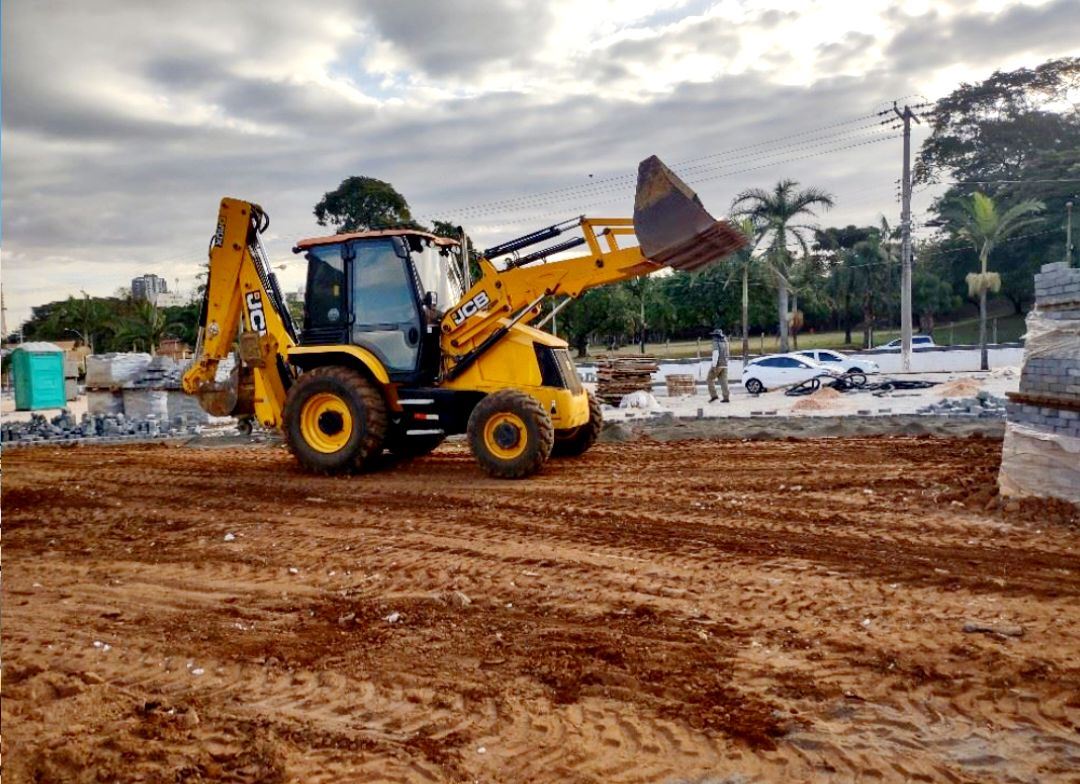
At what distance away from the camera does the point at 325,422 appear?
10.6 metres

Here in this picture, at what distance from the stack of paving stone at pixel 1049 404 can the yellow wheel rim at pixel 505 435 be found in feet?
16.2

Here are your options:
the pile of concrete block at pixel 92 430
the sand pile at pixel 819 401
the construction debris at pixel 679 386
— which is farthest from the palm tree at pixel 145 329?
the sand pile at pixel 819 401

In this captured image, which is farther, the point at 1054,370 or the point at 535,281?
the point at 535,281

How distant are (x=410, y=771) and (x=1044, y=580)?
4485 mm

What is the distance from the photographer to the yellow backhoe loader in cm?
989

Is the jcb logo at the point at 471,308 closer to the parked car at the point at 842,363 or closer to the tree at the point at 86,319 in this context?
the parked car at the point at 842,363

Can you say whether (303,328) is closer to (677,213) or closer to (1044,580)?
(677,213)

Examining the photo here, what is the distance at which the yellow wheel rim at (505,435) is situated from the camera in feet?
32.3

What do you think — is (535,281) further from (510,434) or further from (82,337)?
(82,337)

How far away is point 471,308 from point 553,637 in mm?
6071

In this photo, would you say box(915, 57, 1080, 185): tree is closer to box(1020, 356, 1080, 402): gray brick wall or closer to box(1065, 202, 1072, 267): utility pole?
box(1065, 202, 1072, 267): utility pole

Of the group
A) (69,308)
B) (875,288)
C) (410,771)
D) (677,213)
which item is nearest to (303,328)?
(677,213)

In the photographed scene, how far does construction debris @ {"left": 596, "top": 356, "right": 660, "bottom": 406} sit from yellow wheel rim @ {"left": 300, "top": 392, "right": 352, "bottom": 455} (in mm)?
11866

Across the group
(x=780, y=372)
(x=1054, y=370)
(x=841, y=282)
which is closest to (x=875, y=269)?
(x=841, y=282)
